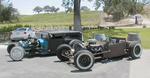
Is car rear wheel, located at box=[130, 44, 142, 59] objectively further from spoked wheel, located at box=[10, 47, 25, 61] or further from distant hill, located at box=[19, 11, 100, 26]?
distant hill, located at box=[19, 11, 100, 26]

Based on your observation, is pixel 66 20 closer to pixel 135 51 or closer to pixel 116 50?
pixel 135 51

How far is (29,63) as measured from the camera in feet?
55.6

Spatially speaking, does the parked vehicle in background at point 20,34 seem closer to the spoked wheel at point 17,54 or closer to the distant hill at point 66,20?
the spoked wheel at point 17,54

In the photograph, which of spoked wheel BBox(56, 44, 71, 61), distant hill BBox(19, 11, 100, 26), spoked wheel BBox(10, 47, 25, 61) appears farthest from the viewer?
distant hill BBox(19, 11, 100, 26)

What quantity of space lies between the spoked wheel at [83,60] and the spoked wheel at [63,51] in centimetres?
300

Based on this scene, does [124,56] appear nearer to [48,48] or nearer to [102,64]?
[102,64]

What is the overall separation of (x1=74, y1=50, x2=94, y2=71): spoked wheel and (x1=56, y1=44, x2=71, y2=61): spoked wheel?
118 inches

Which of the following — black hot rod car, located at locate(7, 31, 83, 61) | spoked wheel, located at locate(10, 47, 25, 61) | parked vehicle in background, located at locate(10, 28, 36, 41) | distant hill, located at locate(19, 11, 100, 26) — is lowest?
distant hill, located at locate(19, 11, 100, 26)

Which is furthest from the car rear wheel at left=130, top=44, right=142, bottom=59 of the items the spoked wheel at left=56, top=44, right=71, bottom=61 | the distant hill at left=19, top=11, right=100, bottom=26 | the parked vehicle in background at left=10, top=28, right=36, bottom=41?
the distant hill at left=19, top=11, right=100, bottom=26

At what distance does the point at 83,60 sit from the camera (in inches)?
565

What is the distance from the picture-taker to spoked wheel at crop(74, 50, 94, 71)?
47.0 ft

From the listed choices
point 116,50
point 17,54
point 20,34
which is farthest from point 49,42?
point 20,34

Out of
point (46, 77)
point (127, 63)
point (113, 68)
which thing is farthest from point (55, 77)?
point (127, 63)

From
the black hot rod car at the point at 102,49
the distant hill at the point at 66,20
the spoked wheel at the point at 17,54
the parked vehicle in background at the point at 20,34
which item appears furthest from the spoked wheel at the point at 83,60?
the distant hill at the point at 66,20
